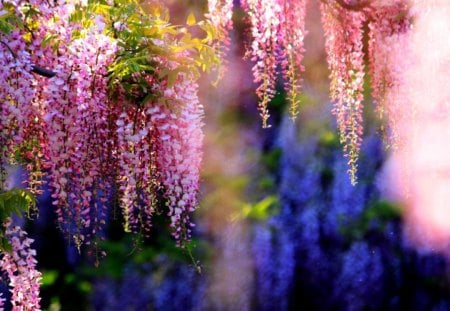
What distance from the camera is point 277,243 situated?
9148 millimetres

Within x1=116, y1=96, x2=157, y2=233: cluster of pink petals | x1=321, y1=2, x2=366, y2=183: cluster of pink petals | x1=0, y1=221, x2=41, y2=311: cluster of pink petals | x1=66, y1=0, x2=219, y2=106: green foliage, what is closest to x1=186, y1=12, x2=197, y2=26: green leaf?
x1=66, y1=0, x2=219, y2=106: green foliage

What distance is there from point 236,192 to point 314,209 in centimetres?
95

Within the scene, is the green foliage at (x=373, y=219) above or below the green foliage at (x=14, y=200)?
below

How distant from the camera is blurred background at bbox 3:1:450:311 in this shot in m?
8.93

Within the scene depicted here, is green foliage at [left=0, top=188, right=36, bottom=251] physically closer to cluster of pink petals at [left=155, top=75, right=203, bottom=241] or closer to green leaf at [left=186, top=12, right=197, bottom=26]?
cluster of pink petals at [left=155, top=75, right=203, bottom=241]

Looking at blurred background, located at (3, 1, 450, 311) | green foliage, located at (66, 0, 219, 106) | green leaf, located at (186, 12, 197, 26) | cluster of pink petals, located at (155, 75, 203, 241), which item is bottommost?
blurred background, located at (3, 1, 450, 311)

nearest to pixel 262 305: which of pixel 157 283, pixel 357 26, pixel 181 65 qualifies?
pixel 157 283

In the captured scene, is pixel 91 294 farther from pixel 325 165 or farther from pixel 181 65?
pixel 181 65

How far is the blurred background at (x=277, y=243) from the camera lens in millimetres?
8930

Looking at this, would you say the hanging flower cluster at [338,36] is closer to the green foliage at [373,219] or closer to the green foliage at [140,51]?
the green foliage at [140,51]

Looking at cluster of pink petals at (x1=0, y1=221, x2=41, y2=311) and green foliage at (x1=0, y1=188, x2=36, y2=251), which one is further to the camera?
cluster of pink petals at (x1=0, y1=221, x2=41, y2=311)

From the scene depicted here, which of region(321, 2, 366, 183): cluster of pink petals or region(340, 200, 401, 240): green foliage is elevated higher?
region(321, 2, 366, 183): cluster of pink petals

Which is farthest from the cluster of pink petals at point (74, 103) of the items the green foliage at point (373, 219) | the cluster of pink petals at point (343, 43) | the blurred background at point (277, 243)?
the green foliage at point (373, 219)

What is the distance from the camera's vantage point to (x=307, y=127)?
30.9ft
